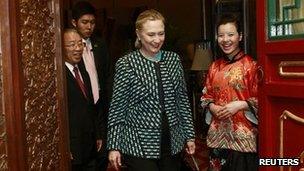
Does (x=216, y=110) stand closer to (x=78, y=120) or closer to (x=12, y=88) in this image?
(x=78, y=120)

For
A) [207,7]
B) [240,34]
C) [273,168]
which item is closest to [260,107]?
[273,168]

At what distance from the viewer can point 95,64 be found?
273 centimetres

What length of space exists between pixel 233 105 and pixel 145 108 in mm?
438

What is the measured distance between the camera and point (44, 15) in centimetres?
209

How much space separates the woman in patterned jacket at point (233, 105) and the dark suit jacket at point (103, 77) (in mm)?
713

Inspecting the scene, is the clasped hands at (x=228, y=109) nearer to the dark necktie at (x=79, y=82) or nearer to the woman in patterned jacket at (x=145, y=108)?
the woman in patterned jacket at (x=145, y=108)

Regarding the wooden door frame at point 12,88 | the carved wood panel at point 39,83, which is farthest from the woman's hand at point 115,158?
the wooden door frame at point 12,88

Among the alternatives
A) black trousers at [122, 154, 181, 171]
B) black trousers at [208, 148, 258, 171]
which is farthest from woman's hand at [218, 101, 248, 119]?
black trousers at [122, 154, 181, 171]

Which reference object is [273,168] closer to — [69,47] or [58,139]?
[58,139]

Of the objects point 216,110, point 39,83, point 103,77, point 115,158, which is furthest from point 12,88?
point 103,77

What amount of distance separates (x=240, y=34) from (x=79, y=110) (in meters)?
0.96

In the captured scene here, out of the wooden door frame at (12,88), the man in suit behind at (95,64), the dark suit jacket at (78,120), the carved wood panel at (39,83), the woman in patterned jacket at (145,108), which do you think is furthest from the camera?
the man in suit behind at (95,64)

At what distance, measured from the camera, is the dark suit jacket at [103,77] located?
2.69 metres

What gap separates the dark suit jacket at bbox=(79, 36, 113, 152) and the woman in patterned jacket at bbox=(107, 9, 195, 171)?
2.06 feet
